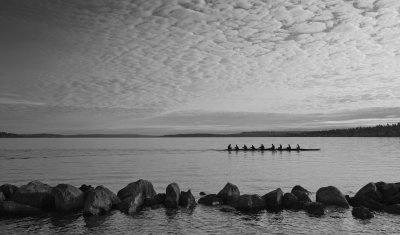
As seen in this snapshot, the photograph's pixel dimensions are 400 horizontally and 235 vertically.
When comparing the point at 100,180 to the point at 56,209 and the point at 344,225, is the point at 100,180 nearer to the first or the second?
the point at 56,209

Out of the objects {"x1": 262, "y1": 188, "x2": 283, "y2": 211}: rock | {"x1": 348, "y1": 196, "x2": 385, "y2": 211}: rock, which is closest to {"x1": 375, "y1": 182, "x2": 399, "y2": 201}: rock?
{"x1": 348, "y1": 196, "x2": 385, "y2": 211}: rock

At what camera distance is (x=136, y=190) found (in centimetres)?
2722

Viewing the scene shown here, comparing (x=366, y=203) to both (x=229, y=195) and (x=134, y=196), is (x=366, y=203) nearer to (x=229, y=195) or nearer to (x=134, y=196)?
(x=229, y=195)

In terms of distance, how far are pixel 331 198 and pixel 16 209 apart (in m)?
21.8

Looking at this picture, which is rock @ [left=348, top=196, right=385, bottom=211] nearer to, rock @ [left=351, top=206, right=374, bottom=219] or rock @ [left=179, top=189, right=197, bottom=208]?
rock @ [left=351, top=206, right=374, bottom=219]

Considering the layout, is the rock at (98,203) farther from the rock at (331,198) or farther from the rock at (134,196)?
the rock at (331,198)

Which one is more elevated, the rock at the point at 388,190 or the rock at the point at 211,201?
the rock at the point at 388,190

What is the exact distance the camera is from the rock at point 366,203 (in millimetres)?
25087

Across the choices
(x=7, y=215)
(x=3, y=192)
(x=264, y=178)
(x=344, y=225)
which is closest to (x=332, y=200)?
(x=344, y=225)

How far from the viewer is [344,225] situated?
21219 mm

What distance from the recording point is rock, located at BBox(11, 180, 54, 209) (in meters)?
24.9

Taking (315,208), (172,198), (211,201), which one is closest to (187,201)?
(172,198)

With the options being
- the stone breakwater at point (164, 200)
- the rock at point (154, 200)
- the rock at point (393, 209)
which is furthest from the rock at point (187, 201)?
the rock at point (393, 209)

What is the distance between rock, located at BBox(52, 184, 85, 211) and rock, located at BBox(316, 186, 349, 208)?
17.2 meters
